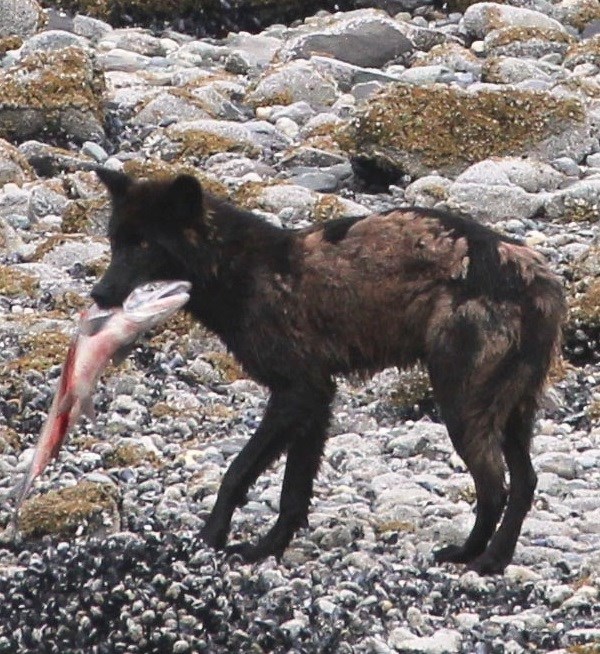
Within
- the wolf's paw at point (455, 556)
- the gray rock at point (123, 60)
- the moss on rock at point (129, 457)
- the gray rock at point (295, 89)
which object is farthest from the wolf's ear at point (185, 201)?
the gray rock at point (123, 60)

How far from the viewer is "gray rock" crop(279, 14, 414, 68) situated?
67.1ft

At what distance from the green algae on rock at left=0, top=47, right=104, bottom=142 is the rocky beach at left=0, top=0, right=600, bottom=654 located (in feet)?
0.06

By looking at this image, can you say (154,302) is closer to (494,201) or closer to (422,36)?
(494,201)

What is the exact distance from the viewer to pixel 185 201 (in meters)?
10.2

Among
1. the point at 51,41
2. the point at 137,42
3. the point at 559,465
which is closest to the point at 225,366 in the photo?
the point at 559,465

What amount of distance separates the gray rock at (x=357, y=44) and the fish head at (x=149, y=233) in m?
10.2

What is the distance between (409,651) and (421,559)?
131 centimetres

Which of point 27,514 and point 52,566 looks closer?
point 52,566

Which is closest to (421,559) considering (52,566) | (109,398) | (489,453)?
(489,453)

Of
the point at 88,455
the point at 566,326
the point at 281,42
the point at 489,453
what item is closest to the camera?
the point at 489,453

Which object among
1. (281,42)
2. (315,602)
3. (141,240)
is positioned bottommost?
Answer: (281,42)

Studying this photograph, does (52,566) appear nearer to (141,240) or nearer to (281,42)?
(141,240)

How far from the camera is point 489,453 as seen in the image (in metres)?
9.96

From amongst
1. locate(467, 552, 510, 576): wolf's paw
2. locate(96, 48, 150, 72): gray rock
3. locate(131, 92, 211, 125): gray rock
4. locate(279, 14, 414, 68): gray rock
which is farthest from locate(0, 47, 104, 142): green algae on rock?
locate(467, 552, 510, 576): wolf's paw
